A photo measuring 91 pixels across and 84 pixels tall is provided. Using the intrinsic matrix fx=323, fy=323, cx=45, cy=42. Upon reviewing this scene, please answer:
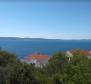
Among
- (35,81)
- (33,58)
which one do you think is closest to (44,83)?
(35,81)

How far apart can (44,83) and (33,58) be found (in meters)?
33.9

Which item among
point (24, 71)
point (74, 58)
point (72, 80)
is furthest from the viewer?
point (24, 71)

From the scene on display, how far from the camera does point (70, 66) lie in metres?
13.0

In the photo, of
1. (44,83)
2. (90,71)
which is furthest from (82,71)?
(44,83)

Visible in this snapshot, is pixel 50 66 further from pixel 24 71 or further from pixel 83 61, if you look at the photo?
pixel 83 61

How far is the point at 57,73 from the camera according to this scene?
47.1ft

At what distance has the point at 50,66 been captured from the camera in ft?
61.2

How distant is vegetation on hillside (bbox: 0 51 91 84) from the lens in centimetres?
1229

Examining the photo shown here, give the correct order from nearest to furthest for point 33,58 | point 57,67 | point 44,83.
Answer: point 44,83, point 57,67, point 33,58

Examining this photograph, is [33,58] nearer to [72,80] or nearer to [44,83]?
[44,83]

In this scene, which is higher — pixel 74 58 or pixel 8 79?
pixel 74 58

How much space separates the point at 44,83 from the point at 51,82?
74.6 inches

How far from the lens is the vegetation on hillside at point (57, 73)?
1229 cm

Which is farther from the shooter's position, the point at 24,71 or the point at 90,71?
the point at 24,71
